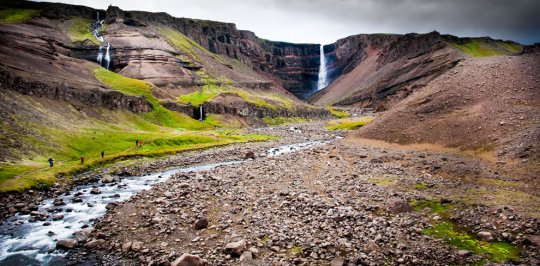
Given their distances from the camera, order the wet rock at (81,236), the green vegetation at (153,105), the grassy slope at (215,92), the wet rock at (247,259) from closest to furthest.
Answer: the wet rock at (247,259)
the wet rock at (81,236)
the green vegetation at (153,105)
the grassy slope at (215,92)

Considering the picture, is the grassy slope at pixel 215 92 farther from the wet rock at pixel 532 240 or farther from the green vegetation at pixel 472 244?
the wet rock at pixel 532 240

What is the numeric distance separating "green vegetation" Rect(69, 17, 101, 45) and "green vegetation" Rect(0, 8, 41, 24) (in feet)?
57.8

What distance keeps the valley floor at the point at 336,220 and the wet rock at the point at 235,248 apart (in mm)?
65

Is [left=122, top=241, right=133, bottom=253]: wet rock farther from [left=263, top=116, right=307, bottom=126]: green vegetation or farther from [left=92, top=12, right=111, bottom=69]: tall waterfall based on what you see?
[left=92, top=12, right=111, bottom=69]: tall waterfall

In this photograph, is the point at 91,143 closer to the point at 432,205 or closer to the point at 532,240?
the point at 432,205

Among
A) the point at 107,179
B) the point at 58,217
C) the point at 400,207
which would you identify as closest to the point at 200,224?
the point at 58,217

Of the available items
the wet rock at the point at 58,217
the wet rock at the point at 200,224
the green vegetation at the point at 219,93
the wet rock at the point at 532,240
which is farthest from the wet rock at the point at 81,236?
the green vegetation at the point at 219,93

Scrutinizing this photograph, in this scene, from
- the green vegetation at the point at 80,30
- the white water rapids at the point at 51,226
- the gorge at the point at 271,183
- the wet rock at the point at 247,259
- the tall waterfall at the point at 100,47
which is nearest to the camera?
the wet rock at the point at 247,259

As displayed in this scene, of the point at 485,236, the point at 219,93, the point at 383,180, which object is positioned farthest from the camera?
the point at 219,93

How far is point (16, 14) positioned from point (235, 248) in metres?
219

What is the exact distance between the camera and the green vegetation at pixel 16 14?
6601 inches

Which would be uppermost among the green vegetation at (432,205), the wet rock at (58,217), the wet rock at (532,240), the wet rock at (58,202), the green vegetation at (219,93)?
the green vegetation at (219,93)

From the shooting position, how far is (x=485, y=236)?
19.1m

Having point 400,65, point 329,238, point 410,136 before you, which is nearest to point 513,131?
point 410,136
